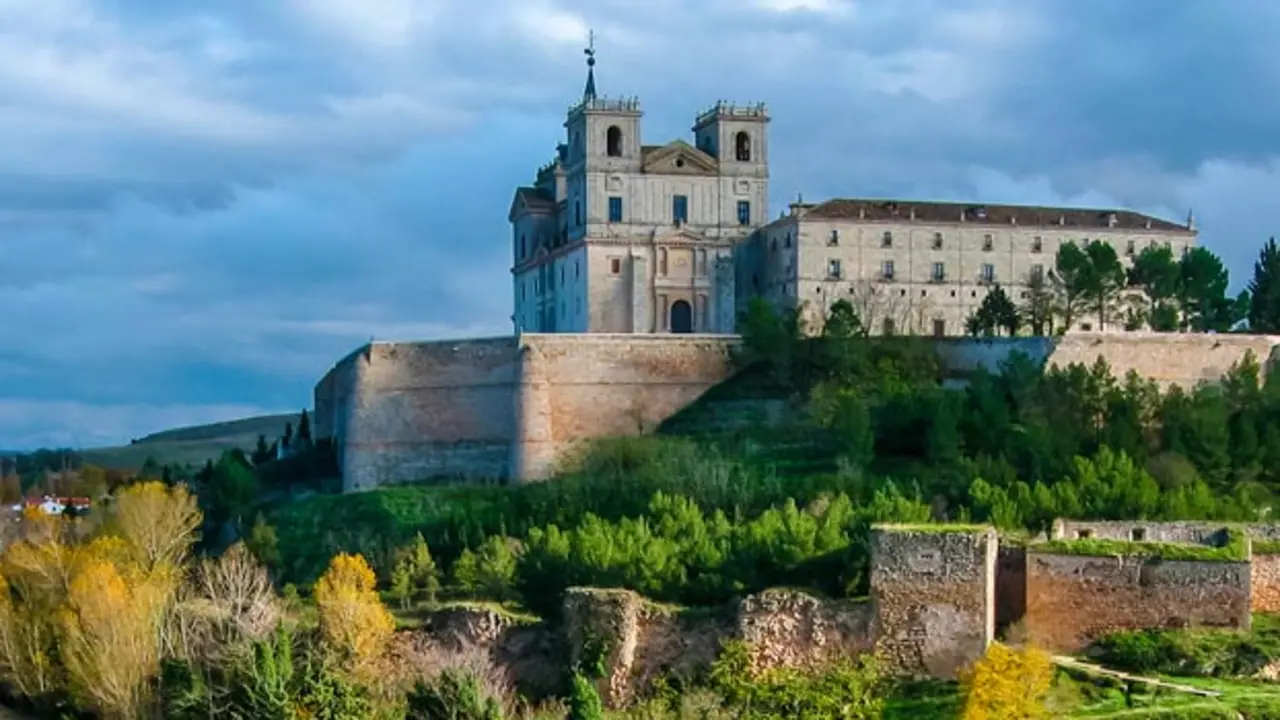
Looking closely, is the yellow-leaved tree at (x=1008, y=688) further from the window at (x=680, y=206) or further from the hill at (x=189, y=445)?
the hill at (x=189, y=445)

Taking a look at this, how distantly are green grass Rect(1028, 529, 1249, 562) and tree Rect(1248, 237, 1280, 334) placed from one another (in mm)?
25782

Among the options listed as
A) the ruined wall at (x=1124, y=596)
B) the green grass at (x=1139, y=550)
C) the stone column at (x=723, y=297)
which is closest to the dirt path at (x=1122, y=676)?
the ruined wall at (x=1124, y=596)

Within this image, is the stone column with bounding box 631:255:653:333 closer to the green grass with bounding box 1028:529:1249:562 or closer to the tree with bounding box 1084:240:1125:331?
the tree with bounding box 1084:240:1125:331

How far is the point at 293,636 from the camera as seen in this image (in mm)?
30406

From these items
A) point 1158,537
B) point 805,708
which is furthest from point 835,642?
point 1158,537

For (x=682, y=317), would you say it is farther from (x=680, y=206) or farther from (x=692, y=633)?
(x=692, y=633)

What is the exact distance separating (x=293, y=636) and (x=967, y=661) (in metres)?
8.49

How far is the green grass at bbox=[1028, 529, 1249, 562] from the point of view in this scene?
2997 centimetres

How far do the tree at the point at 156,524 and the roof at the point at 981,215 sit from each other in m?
19.0

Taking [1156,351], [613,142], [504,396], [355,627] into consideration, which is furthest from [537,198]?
[355,627]

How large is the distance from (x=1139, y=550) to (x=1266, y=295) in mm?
27555

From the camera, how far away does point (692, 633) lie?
29.6m

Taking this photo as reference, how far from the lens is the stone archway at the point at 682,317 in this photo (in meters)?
59.6

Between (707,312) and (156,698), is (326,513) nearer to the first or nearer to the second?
(707,312)
